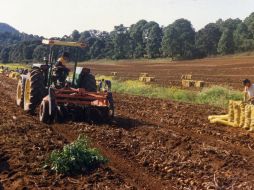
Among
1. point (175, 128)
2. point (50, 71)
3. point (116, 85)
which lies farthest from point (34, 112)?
point (116, 85)

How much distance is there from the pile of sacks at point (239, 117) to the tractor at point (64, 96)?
2.89 m

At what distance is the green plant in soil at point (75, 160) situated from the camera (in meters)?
7.00

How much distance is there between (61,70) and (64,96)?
1365 mm

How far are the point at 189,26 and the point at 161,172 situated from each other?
218 ft

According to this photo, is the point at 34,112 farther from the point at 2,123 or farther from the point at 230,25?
the point at 230,25

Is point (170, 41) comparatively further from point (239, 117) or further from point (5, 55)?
point (239, 117)

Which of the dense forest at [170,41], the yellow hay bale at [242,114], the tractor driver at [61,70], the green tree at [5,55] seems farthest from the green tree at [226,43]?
the tractor driver at [61,70]

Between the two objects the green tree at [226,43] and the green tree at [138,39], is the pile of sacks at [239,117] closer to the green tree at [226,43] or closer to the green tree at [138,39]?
the green tree at [226,43]

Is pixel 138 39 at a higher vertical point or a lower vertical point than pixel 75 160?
higher


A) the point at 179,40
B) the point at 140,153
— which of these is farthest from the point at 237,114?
the point at 179,40

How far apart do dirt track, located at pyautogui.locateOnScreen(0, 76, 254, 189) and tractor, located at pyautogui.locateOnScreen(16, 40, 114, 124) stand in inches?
16.8

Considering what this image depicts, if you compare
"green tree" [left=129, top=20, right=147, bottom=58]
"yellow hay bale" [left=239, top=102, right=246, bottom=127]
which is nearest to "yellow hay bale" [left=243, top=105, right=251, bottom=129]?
"yellow hay bale" [left=239, top=102, right=246, bottom=127]

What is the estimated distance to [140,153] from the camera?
849cm

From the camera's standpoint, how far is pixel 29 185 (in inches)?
256
